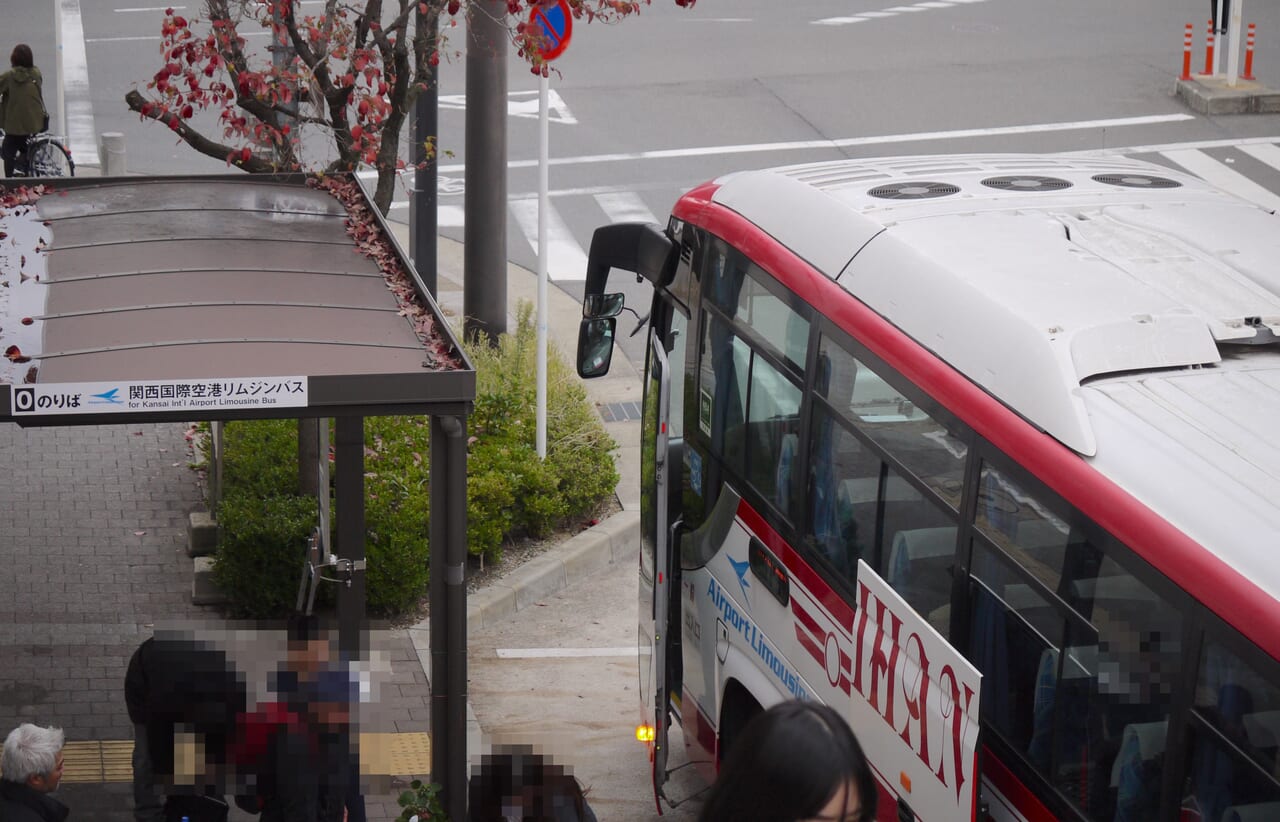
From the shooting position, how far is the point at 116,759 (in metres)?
8.48

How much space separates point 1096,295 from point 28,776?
417 cm

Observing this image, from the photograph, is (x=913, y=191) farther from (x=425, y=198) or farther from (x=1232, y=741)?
(x=425, y=198)

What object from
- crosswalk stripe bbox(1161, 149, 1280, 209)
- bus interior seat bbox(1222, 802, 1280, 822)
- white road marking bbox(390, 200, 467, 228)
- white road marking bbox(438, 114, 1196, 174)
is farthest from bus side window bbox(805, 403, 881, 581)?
white road marking bbox(438, 114, 1196, 174)

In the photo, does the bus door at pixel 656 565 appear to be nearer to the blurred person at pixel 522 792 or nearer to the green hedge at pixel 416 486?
the green hedge at pixel 416 486

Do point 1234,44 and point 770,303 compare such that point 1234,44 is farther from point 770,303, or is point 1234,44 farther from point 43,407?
point 43,407

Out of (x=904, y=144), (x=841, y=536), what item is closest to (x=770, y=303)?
(x=841, y=536)

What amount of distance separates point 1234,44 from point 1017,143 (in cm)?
422

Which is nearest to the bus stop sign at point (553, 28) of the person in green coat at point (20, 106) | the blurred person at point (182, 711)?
the blurred person at point (182, 711)

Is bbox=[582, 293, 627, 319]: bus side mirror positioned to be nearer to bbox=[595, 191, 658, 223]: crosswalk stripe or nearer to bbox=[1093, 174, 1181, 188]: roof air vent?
bbox=[1093, 174, 1181, 188]: roof air vent

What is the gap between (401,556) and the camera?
32.5 feet

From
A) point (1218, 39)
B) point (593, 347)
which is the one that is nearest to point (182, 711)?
point (593, 347)

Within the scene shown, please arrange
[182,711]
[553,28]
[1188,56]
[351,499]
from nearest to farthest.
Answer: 1. [182,711]
2. [351,499]
3. [553,28]
4. [1188,56]

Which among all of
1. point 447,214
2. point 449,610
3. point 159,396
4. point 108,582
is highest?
point 159,396

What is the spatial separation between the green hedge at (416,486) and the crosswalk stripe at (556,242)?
4.10 meters
